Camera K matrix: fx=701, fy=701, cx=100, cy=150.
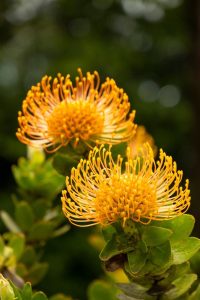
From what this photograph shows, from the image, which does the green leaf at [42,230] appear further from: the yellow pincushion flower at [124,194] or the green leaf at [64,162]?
the yellow pincushion flower at [124,194]

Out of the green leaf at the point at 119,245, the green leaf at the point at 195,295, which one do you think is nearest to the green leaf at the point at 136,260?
the green leaf at the point at 119,245

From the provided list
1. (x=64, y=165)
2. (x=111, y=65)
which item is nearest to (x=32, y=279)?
(x=64, y=165)

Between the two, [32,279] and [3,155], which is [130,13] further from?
[32,279]

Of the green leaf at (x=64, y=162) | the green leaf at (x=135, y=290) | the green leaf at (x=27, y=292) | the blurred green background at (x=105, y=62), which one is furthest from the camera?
the blurred green background at (x=105, y=62)

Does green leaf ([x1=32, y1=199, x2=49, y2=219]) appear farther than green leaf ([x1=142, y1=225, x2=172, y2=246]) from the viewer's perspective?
Yes

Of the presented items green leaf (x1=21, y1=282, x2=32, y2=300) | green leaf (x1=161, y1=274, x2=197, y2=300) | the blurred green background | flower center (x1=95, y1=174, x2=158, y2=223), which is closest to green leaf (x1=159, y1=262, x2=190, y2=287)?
green leaf (x1=161, y1=274, x2=197, y2=300)

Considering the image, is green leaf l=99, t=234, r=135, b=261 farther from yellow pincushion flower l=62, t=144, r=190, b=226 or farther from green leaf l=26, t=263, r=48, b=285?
green leaf l=26, t=263, r=48, b=285
